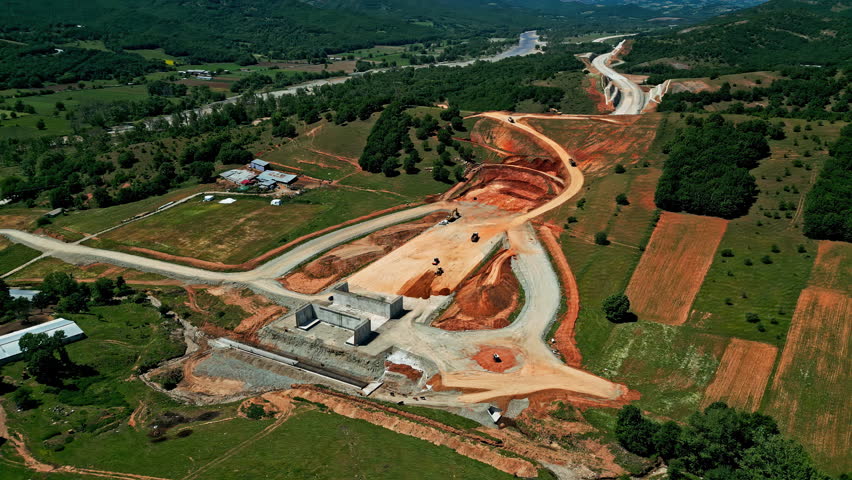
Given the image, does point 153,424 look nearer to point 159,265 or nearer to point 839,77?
point 159,265

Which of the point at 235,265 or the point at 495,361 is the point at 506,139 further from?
the point at 495,361

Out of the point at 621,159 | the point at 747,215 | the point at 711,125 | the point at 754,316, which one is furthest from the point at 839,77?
the point at 754,316

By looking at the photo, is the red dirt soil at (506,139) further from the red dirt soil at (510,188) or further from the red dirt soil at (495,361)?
the red dirt soil at (495,361)

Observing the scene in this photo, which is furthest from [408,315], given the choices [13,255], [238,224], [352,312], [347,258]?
[13,255]

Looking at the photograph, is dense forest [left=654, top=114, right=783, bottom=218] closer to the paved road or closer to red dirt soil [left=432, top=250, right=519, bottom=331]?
red dirt soil [left=432, top=250, right=519, bottom=331]

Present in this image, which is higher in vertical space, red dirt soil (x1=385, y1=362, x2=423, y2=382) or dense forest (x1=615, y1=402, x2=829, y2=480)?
dense forest (x1=615, y1=402, x2=829, y2=480)

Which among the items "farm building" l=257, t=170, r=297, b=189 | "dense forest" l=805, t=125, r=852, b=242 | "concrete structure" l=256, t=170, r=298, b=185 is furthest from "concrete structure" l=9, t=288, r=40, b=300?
"dense forest" l=805, t=125, r=852, b=242

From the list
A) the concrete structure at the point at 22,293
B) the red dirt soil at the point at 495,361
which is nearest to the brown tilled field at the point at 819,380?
the red dirt soil at the point at 495,361
